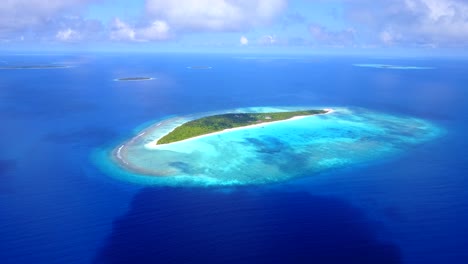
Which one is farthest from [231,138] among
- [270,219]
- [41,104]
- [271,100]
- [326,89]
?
[326,89]

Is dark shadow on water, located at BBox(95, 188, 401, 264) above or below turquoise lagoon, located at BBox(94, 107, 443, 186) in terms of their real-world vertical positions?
below

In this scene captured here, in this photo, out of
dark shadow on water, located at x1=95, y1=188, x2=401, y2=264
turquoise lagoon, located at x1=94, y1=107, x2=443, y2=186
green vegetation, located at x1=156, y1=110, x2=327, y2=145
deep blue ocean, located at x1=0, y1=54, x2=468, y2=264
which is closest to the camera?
dark shadow on water, located at x1=95, y1=188, x2=401, y2=264

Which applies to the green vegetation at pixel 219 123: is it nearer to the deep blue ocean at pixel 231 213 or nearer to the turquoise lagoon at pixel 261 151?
→ the turquoise lagoon at pixel 261 151

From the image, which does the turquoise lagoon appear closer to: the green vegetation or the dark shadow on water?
the green vegetation

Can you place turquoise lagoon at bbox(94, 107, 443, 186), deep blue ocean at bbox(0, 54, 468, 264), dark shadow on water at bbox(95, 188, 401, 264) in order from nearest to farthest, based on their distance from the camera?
dark shadow on water at bbox(95, 188, 401, 264) < deep blue ocean at bbox(0, 54, 468, 264) < turquoise lagoon at bbox(94, 107, 443, 186)

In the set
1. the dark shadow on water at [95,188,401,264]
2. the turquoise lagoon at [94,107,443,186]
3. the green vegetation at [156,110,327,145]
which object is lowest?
the dark shadow on water at [95,188,401,264]

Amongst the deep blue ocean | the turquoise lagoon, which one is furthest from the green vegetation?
the deep blue ocean

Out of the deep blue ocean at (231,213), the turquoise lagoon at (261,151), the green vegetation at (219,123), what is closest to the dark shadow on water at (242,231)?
the deep blue ocean at (231,213)
